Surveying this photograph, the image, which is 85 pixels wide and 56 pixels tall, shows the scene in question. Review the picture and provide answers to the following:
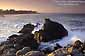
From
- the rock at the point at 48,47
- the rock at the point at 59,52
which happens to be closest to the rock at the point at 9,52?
the rock at the point at 48,47

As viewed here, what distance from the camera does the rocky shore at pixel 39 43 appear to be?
2.46 meters

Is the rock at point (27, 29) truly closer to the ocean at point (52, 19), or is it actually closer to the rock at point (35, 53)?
the ocean at point (52, 19)

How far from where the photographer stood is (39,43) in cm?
254

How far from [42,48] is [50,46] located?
97 mm

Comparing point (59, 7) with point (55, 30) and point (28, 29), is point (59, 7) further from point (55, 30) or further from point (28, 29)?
point (28, 29)

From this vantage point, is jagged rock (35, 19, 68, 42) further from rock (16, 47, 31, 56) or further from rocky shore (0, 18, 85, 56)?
rock (16, 47, 31, 56)

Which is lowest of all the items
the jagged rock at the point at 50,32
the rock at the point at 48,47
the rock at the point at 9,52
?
the rock at the point at 9,52

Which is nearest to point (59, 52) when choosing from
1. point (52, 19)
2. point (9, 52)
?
point (52, 19)

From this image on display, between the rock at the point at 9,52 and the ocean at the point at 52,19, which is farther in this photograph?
the rock at the point at 9,52

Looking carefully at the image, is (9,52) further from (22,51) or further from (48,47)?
(48,47)

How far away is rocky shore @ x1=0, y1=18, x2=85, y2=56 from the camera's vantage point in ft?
8.09

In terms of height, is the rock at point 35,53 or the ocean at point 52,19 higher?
the ocean at point 52,19

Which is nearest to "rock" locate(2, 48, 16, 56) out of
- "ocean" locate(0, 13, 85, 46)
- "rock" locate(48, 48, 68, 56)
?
"ocean" locate(0, 13, 85, 46)

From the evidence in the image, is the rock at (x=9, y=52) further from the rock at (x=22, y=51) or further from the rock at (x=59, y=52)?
the rock at (x=59, y=52)
